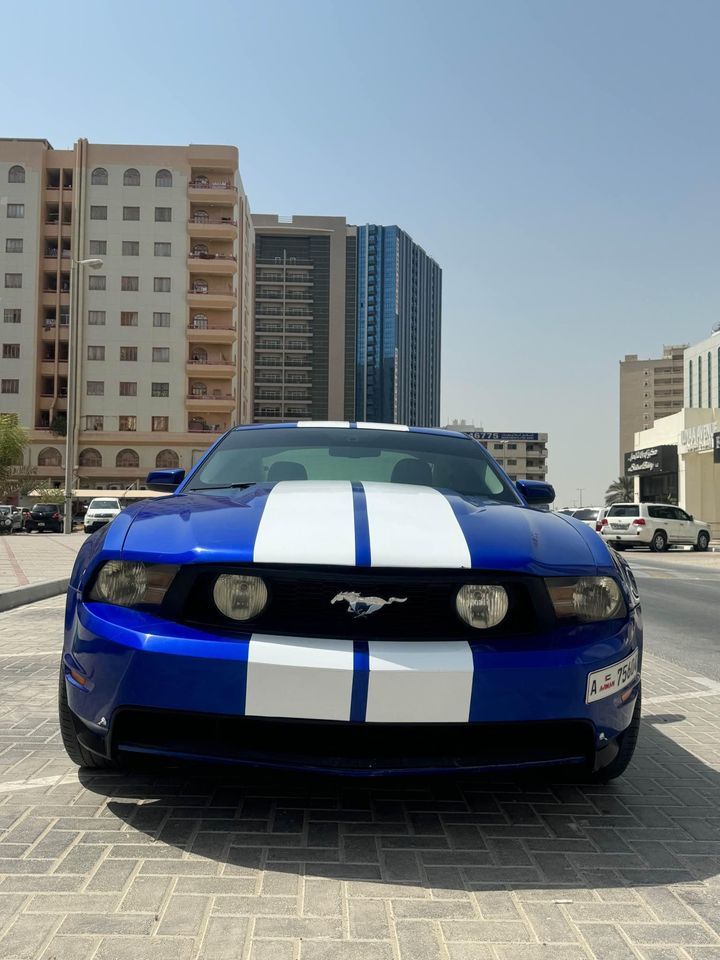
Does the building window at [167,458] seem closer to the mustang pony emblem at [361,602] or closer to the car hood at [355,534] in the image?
the car hood at [355,534]

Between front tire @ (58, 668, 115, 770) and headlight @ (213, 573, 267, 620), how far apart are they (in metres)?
0.69

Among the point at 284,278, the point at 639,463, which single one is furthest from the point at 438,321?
the point at 639,463

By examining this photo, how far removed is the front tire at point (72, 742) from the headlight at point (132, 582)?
0.40m

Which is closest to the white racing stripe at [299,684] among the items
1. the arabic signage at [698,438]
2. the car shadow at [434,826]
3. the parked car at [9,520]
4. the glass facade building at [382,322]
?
the car shadow at [434,826]

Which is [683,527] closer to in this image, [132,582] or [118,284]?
[132,582]

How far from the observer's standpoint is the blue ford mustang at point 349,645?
2.42 metres

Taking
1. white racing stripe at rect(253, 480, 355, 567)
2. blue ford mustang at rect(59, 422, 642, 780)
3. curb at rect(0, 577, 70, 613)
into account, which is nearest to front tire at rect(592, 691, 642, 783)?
blue ford mustang at rect(59, 422, 642, 780)

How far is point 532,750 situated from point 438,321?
177698mm

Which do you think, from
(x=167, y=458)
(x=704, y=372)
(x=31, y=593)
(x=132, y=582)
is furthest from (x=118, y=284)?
(x=132, y=582)

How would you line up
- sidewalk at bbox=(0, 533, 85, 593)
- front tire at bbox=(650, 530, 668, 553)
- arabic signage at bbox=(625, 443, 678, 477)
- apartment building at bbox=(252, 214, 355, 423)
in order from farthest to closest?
apartment building at bbox=(252, 214, 355, 423) < arabic signage at bbox=(625, 443, 678, 477) < front tire at bbox=(650, 530, 668, 553) < sidewalk at bbox=(0, 533, 85, 593)

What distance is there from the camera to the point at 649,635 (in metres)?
8.12

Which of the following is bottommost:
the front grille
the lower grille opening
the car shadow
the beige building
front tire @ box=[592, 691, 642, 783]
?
the car shadow

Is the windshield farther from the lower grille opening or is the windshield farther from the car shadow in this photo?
the lower grille opening

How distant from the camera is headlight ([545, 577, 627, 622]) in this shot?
2.67 meters
